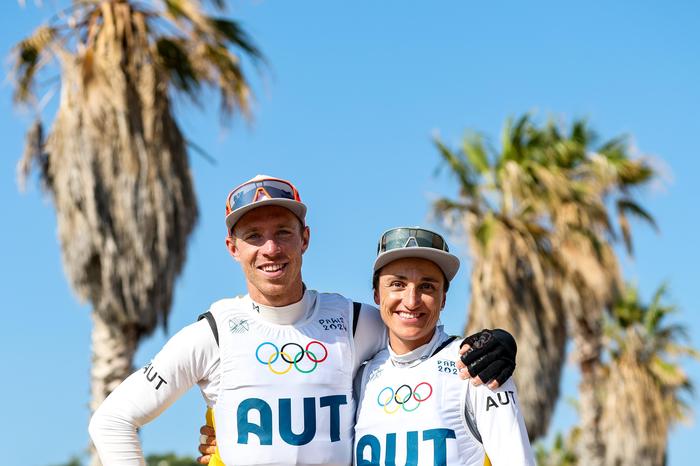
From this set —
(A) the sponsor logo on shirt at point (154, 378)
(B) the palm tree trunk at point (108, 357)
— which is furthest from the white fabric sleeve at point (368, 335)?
(B) the palm tree trunk at point (108, 357)

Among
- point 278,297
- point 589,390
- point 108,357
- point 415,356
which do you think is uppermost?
point 589,390

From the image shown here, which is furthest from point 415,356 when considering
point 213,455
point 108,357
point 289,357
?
point 108,357

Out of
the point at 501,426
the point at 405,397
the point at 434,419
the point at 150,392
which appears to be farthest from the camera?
the point at 150,392

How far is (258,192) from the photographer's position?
16.2 feet

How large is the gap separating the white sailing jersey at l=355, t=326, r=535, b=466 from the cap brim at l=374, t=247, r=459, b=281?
13.8 inches

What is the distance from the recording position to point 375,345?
16.9 ft

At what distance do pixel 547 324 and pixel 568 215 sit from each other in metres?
2.14

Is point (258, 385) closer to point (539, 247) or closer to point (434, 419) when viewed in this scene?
point (434, 419)

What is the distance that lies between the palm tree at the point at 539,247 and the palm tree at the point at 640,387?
270cm

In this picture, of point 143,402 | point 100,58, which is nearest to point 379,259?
point 143,402

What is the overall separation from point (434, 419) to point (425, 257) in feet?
2.29

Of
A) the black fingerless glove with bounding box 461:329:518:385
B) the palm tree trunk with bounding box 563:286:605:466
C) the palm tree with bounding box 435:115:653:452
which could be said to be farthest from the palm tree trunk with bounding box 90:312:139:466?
the palm tree trunk with bounding box 563:286:605:466

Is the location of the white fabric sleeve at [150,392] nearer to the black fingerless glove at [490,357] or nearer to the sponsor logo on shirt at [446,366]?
the sponsor logo on shirt at [446,366]

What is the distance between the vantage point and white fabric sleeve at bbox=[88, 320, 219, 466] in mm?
4922
